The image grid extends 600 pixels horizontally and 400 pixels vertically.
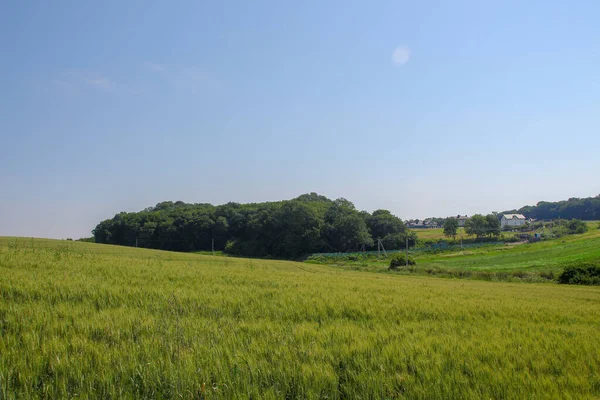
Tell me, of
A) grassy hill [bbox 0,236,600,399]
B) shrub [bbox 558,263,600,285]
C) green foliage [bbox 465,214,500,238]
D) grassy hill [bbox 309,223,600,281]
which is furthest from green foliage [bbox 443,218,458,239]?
grassy hill [bbox 0,236,600,399]

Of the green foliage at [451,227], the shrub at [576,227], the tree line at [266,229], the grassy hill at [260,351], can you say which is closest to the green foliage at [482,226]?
the green foliage at [451,227]

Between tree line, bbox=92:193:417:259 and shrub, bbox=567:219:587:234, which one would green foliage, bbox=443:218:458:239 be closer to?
tree line, bbox=92:193:417:259

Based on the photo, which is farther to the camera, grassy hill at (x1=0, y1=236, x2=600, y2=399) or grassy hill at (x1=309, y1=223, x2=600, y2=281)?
grassy hill at (x1=309, y1=223, x2=600, y2=281)

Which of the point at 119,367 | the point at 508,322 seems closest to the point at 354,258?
the point at 508,322

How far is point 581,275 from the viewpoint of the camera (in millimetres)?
37250

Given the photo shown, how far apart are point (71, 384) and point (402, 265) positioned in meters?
60.5

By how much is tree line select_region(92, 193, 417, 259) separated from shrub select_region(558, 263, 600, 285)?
5781 centimetres

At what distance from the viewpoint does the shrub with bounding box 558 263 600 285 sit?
119 feet

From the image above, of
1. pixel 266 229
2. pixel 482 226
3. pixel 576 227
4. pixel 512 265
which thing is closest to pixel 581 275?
pixel 512 265

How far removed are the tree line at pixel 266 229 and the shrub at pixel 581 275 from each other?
5781 cm

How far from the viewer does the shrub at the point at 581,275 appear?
1434 inches

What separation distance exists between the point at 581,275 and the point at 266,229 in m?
87.3

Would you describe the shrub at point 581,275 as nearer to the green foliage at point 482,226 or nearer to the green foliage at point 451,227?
the green foliage at point 482,226

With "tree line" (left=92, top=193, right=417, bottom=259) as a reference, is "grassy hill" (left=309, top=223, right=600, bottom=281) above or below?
below
